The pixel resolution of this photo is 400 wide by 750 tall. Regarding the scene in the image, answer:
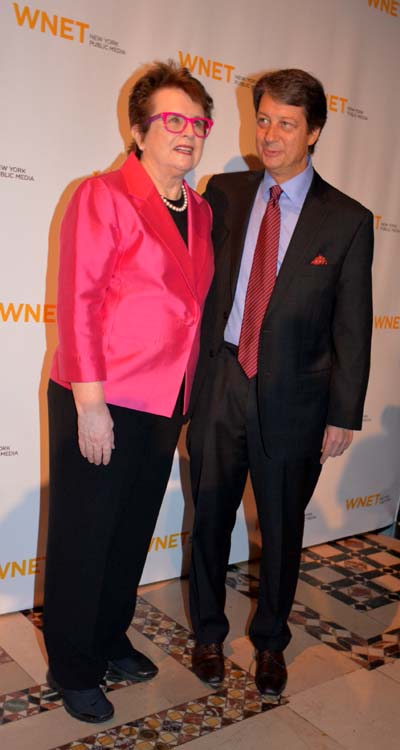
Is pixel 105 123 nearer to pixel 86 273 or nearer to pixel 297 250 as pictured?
pixel 297 250

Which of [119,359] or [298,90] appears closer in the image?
[119,359]

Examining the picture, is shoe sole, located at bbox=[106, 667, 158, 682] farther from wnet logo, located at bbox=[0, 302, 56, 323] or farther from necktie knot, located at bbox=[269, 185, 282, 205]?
necktie knot, located at bbox=[269, 185, 282, 205]

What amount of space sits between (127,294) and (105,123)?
3.21 ft

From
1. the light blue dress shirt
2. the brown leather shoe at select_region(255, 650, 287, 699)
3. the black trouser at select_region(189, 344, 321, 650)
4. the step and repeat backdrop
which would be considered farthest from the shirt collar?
the brown leather shoe at select_region(255, 650, 287, 699)

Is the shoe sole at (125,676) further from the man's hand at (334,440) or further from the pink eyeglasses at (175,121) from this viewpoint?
the pink eyeglasses at (175,121)

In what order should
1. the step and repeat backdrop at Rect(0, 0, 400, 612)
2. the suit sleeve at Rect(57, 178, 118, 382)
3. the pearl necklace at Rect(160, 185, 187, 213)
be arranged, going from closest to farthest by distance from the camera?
the suit sleeve at Rect(57, 178, 118, 382) → the pearl necklace at Rect(160, 185, 187, 213) → the step and repeat backdrop at Rect(0, 0, 400, 612)

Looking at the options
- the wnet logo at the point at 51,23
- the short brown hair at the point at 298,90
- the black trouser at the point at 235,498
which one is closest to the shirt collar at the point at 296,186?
the short brown hair at the point at 298,90

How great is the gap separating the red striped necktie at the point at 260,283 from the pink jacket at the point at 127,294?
0.25 metres

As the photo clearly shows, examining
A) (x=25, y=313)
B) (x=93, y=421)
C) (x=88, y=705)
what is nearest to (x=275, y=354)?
(x=93, y=421)

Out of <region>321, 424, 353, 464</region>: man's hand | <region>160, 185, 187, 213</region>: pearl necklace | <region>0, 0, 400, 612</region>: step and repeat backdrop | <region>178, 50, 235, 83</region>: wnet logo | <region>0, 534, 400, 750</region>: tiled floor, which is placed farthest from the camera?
<region>178, 50, 235, 83</region>: wnet logo

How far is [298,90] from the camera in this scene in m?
2.29

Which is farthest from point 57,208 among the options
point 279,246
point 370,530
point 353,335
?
point 370,530

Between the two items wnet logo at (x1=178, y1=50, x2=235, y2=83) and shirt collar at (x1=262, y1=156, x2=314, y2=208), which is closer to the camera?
shirt collar at (x1=262, y1=156, x2=314, y2=208)

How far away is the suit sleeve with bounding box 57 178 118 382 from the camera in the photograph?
192 cm
